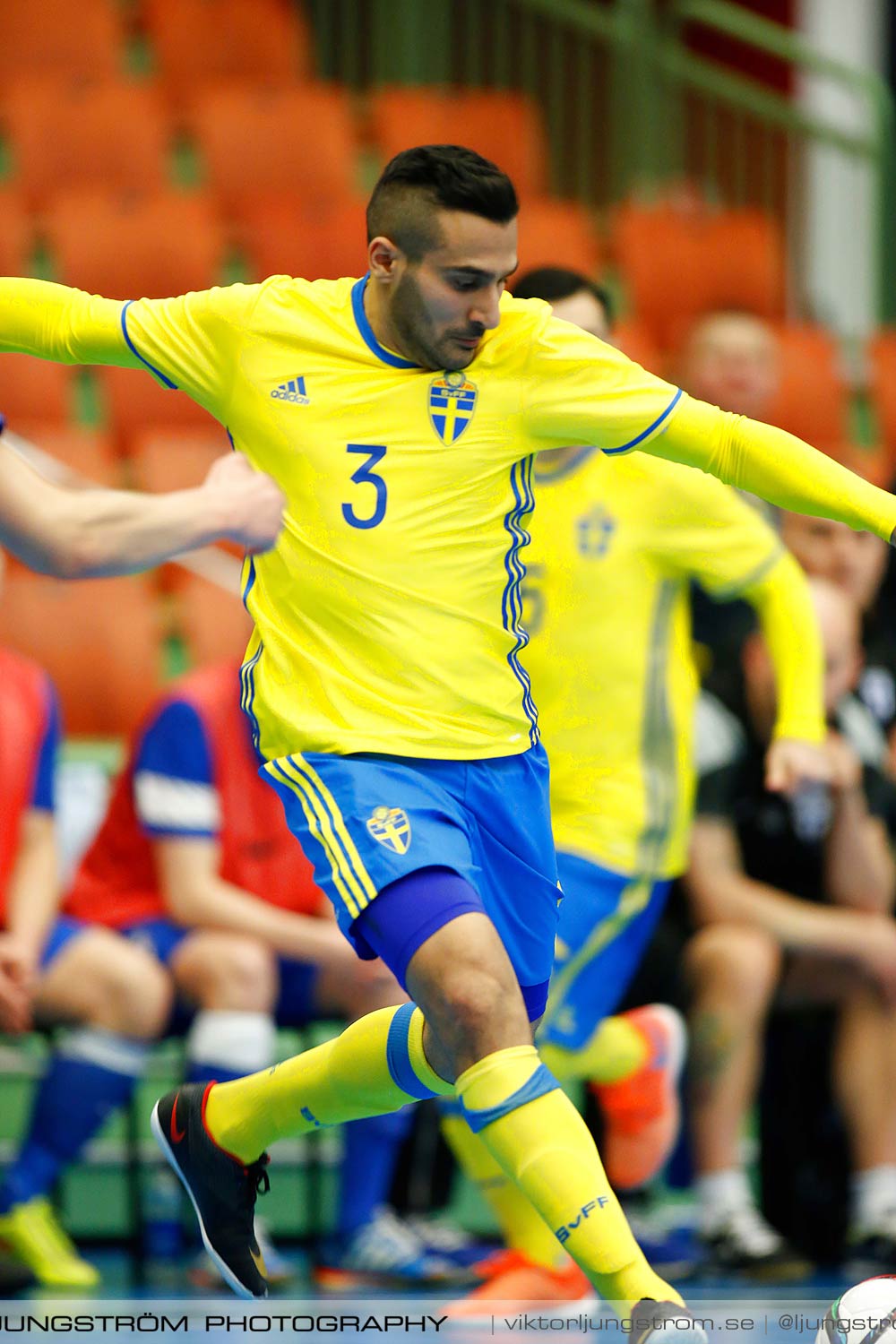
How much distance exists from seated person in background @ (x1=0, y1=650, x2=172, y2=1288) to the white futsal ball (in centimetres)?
213

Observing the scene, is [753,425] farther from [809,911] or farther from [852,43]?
[852,43]

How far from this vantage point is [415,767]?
3549 mm

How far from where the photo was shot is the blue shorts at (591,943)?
469 cm

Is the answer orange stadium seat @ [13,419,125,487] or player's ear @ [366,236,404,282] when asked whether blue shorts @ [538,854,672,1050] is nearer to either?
player's ear @ [366,236,404,282]

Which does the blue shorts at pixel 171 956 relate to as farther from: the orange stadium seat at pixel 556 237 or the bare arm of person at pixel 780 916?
the orange stadium seat at pixel 556 237

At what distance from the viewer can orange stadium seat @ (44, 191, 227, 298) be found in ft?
27.2

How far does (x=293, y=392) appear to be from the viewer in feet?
11.9

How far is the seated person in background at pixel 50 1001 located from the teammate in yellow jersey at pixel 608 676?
0.81m

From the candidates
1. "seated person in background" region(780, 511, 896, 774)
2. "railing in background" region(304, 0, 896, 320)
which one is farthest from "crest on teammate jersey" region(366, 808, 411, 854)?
"railing in background" region(304, 0, 896, 320)

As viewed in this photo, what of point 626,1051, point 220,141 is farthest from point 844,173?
point 626,1051

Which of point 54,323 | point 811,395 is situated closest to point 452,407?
point 54,323

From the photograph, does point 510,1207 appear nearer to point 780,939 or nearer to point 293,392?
point 780,939

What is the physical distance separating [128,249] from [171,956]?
410cm

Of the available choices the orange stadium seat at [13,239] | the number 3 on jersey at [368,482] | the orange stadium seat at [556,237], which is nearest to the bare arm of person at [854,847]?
the number 3 on jersey at [368,482]
